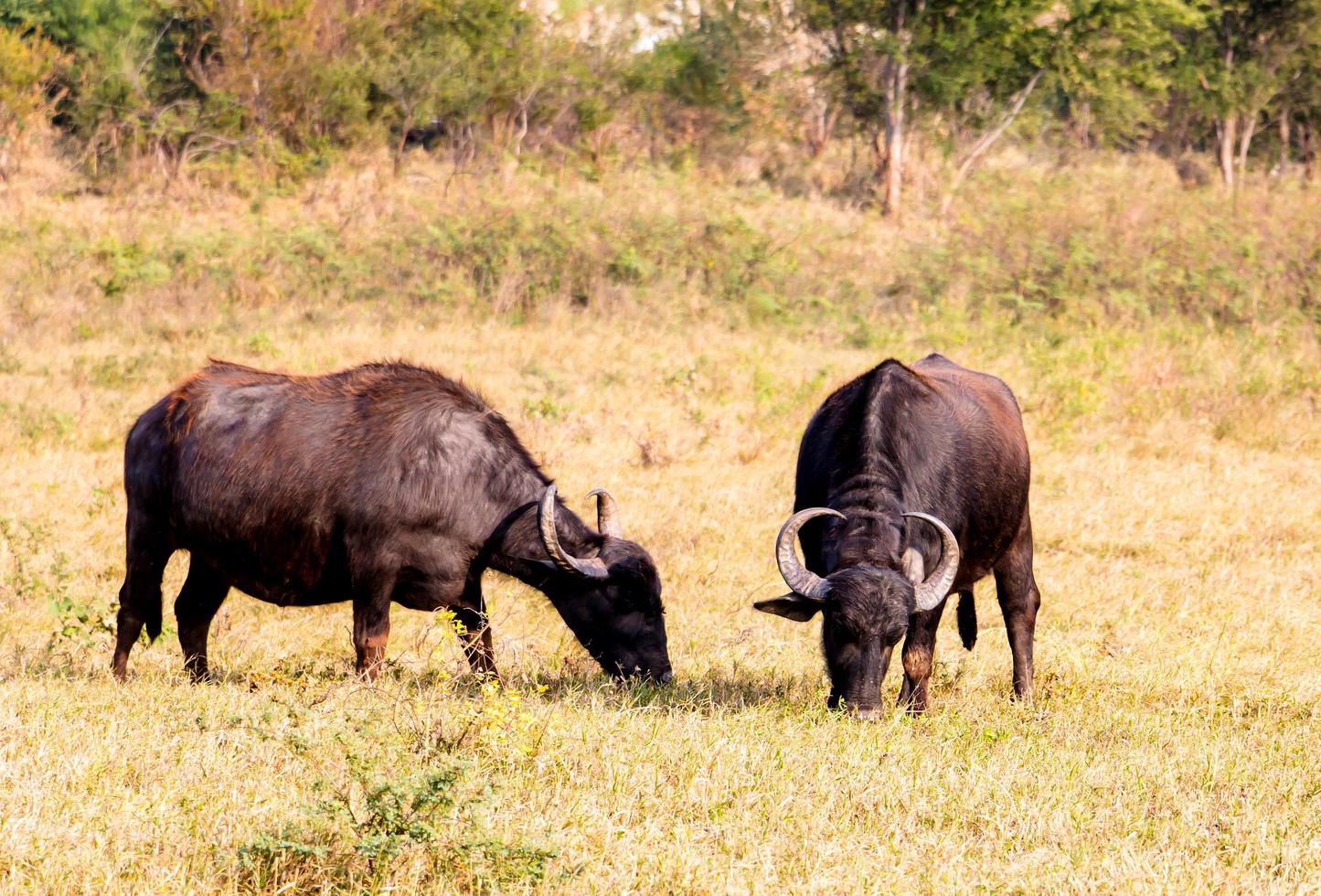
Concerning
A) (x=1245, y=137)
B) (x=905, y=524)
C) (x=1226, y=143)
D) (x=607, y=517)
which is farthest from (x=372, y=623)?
(x=1245, y=137)

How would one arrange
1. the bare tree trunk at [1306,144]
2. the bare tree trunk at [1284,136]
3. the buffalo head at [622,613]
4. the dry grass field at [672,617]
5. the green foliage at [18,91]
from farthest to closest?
the bare tree trunk at [1306,144] < the bare tree trunk at [1284,136] < the green foliage at [18,91] < the buffalo head at [622,613] < the dry grass field at [672,617]

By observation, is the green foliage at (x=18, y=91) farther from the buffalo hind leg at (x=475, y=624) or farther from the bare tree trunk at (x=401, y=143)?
the buffalo hind leg at (x=475, y=624)

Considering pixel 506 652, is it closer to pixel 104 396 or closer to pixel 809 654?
pixel 809 654

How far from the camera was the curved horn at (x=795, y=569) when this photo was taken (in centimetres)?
586

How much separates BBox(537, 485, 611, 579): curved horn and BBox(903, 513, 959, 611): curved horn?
4.74 ft

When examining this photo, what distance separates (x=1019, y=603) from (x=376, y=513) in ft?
10.8

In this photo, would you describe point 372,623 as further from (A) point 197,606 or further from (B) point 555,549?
(A) point 197,606

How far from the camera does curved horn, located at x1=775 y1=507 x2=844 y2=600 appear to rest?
231 inches

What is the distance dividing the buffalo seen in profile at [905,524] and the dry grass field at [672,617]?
318 mm

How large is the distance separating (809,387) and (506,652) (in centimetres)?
650

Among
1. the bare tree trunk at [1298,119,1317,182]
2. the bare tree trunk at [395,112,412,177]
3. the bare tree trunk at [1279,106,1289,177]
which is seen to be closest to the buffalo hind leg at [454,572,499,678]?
the bare tree trunk at [395,112,412,177]

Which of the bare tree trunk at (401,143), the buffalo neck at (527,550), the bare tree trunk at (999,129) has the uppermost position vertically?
the bare tree trunk at (999,129)

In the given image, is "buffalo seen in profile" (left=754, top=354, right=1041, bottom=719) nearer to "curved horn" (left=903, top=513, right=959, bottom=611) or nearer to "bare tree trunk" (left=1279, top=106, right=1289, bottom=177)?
"curved horn" (left=903, top=513, right=959, bottom=611)

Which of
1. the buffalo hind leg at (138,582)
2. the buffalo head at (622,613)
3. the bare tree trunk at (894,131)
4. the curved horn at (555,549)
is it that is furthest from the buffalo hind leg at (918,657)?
the bare tree trunk at (894,131)
